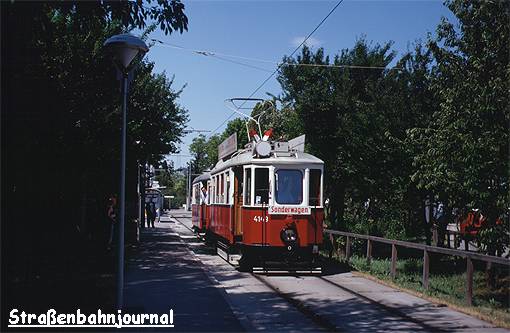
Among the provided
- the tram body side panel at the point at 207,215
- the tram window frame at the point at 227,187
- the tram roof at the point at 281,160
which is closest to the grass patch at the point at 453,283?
the tram roof at the point at 281,160

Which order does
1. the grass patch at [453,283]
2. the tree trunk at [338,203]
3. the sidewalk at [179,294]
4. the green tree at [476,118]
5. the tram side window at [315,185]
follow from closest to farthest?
1. the sidewalk at [179,294]
2. the grass patch at [453,283]
3. the green tree at [476,118]
4. the tram side window at [315,185]
5. the tree trunk at [338,203]

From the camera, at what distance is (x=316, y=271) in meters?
15.7

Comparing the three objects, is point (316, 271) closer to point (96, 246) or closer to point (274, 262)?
point (274, 262)

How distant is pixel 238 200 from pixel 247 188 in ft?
2.23

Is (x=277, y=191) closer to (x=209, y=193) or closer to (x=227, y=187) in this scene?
(x=227, y=187)

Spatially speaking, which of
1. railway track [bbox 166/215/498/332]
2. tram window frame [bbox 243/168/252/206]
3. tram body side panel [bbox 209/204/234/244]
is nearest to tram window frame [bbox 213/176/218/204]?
tram body side panel [bbox 209/204/234/244]

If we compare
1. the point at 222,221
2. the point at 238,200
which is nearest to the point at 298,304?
the point at 238,200

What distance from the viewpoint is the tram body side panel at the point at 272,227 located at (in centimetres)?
1537

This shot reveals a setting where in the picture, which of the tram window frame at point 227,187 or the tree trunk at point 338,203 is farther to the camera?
the tree trunk at point 338,203

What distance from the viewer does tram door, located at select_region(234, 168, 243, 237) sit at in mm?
16125

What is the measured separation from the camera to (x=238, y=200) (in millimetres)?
16375

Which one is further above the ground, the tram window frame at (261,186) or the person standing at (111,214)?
the tram window frame at (261,186)

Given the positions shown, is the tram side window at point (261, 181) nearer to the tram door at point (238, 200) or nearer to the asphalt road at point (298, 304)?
the tram door at point (238, 200)

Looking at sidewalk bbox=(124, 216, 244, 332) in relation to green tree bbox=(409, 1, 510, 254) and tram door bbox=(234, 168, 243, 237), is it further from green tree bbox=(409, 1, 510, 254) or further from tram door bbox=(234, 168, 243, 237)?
green tree bbox=(409, 1, 510, 254)
